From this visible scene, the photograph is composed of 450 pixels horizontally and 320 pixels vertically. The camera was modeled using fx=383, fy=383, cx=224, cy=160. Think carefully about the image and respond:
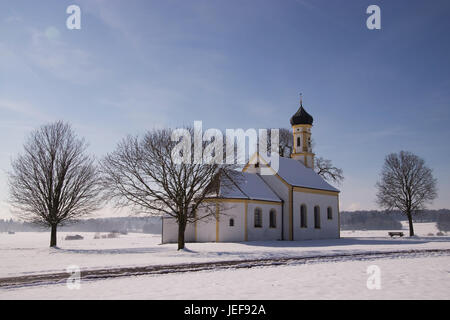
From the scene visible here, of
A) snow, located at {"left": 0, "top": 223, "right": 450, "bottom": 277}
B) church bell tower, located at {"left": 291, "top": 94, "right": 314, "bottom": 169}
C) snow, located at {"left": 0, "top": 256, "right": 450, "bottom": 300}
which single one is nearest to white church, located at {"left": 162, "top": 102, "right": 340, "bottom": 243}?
church bell tower, located at {"left": 291, "top": 94, "right": 314, "bottom": 169}

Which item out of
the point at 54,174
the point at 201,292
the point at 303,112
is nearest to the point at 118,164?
the point at 54,174

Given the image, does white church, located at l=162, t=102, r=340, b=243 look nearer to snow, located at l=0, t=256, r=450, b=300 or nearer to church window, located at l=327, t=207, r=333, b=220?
church window, located at l=327, t=207, r=333, b=220

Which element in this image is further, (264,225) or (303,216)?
(303,216)

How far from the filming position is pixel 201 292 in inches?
389

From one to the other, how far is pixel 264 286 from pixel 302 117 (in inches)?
1434

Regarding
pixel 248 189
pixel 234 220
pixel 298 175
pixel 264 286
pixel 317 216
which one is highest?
pixel 298 175

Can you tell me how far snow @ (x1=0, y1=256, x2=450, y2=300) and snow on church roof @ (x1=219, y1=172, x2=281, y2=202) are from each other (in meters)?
19.3

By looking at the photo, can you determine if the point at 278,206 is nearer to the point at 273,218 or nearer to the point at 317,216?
the point at 273,218

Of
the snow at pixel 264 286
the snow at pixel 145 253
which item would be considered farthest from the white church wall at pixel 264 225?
the snow at pixel 264 286

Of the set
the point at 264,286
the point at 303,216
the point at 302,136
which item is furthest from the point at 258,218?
the point at 264,286

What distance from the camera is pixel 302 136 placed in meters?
45.9

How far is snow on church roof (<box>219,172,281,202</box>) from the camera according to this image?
33.7m
